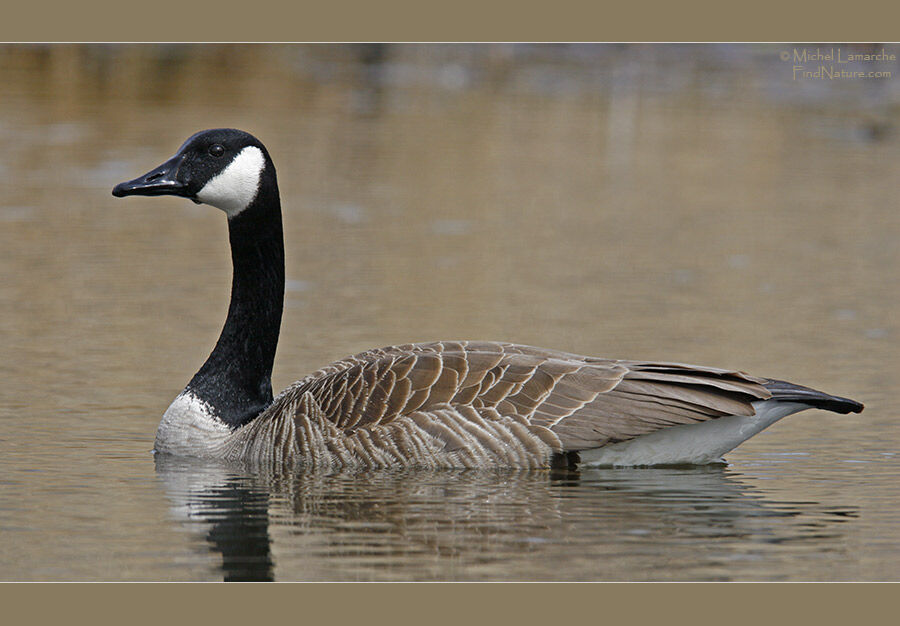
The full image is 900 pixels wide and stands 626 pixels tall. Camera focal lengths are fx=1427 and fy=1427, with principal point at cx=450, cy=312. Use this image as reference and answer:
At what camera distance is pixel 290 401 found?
31.7 feet

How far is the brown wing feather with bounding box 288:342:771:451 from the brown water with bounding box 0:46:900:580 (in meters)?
0.39

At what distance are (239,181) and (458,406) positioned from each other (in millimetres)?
2269

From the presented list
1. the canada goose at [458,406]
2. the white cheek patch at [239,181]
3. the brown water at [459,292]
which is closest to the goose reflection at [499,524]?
the brown water at [459,292]

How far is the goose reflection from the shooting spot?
728 centimetres

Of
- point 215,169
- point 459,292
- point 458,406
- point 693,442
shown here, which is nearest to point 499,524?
point 458,406

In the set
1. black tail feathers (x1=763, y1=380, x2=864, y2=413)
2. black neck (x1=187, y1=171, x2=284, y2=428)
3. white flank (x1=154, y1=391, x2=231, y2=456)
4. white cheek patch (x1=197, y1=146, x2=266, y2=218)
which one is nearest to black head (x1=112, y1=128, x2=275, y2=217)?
white cheek patch (x1=197, y1=146, x2=266, y2=218)

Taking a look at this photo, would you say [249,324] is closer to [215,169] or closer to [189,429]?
[189,429]

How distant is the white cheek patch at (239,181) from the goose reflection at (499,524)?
188 cm

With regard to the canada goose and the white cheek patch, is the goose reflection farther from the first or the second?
the white cheek patch

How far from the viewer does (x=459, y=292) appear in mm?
14445

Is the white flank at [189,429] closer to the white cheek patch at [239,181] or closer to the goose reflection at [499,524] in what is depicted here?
the goose reflection at [499,524]

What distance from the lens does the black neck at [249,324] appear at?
33.0 feet

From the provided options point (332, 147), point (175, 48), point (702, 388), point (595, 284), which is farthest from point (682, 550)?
point (175, 48)

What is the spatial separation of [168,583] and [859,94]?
27.5 meters
